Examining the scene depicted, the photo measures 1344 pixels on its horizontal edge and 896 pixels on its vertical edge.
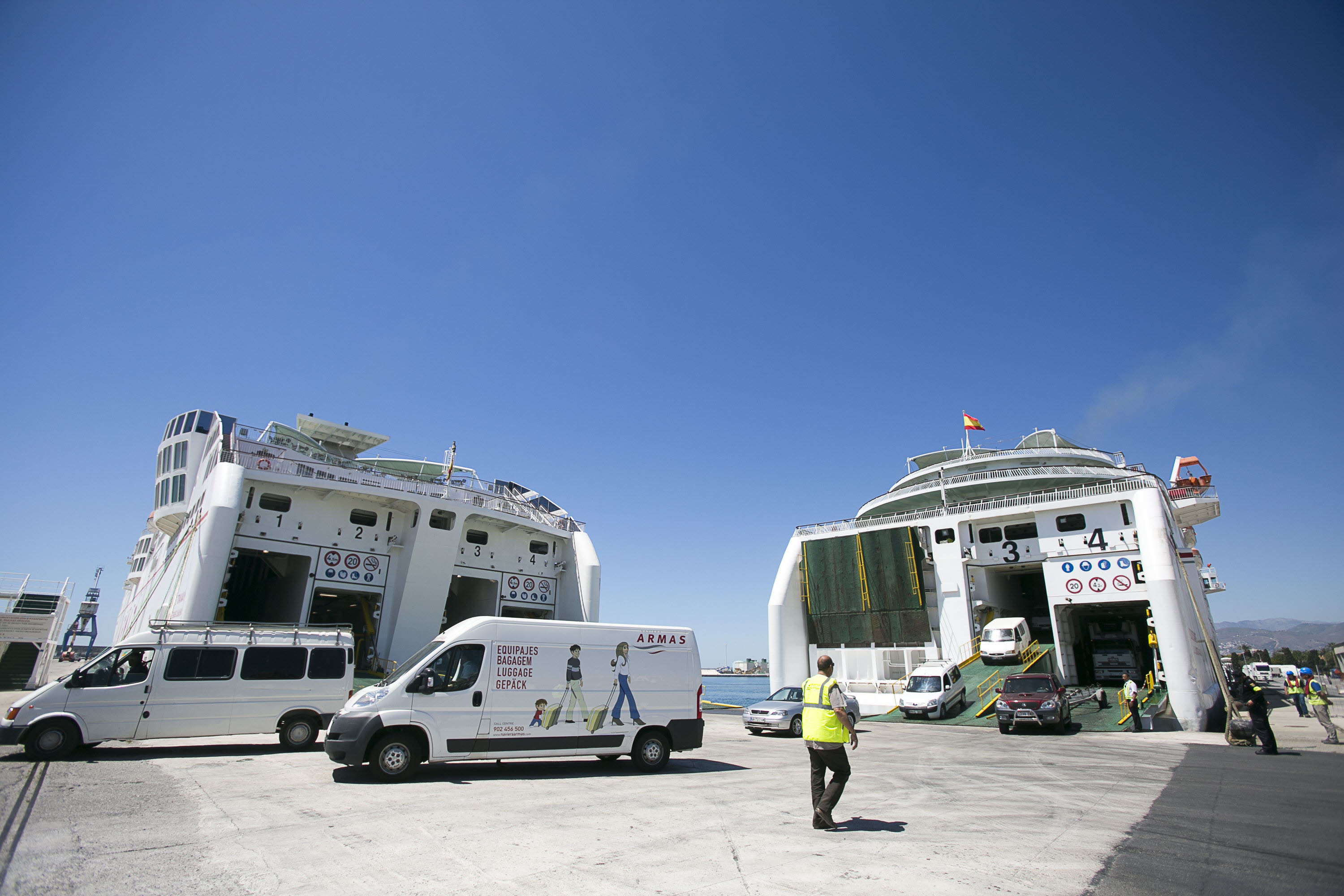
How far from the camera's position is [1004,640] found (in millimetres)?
26562

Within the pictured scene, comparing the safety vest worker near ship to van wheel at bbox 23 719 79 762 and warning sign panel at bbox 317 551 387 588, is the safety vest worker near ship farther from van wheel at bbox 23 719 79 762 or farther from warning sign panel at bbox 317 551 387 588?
warning sign panel at bbox 317 551 387 588

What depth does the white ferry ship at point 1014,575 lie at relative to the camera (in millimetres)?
25016

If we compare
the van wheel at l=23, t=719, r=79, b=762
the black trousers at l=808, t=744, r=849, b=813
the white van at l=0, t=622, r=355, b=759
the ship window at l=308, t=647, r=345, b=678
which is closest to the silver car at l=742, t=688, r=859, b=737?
the white van at l=0, t=622, r=355, b=759

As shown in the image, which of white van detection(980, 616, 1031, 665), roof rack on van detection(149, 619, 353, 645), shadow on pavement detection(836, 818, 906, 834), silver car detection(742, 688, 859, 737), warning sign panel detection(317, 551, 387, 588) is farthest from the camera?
white van detection(980, 616, 1031, 665)

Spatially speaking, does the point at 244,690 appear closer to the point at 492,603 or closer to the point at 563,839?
the point at 563,839

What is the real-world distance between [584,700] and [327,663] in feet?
19.9

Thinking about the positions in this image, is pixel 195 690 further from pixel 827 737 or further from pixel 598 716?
pixel 827 737

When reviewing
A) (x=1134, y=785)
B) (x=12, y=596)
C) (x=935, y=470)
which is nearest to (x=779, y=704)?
(x=1134, y=785)

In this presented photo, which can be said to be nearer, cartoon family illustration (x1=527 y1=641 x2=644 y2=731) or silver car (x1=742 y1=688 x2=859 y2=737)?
cartoon family illustration (x1=527 y1=641 x2=644 y2=731)

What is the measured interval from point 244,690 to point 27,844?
7307mm

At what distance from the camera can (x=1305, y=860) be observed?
17.0ft

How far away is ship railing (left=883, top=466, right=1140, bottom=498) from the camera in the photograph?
31797 millimetres

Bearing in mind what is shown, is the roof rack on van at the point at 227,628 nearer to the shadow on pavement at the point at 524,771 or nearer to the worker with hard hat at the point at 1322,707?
the shadow on pavement at the point at 524,771

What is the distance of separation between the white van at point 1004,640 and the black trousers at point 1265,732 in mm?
13378
